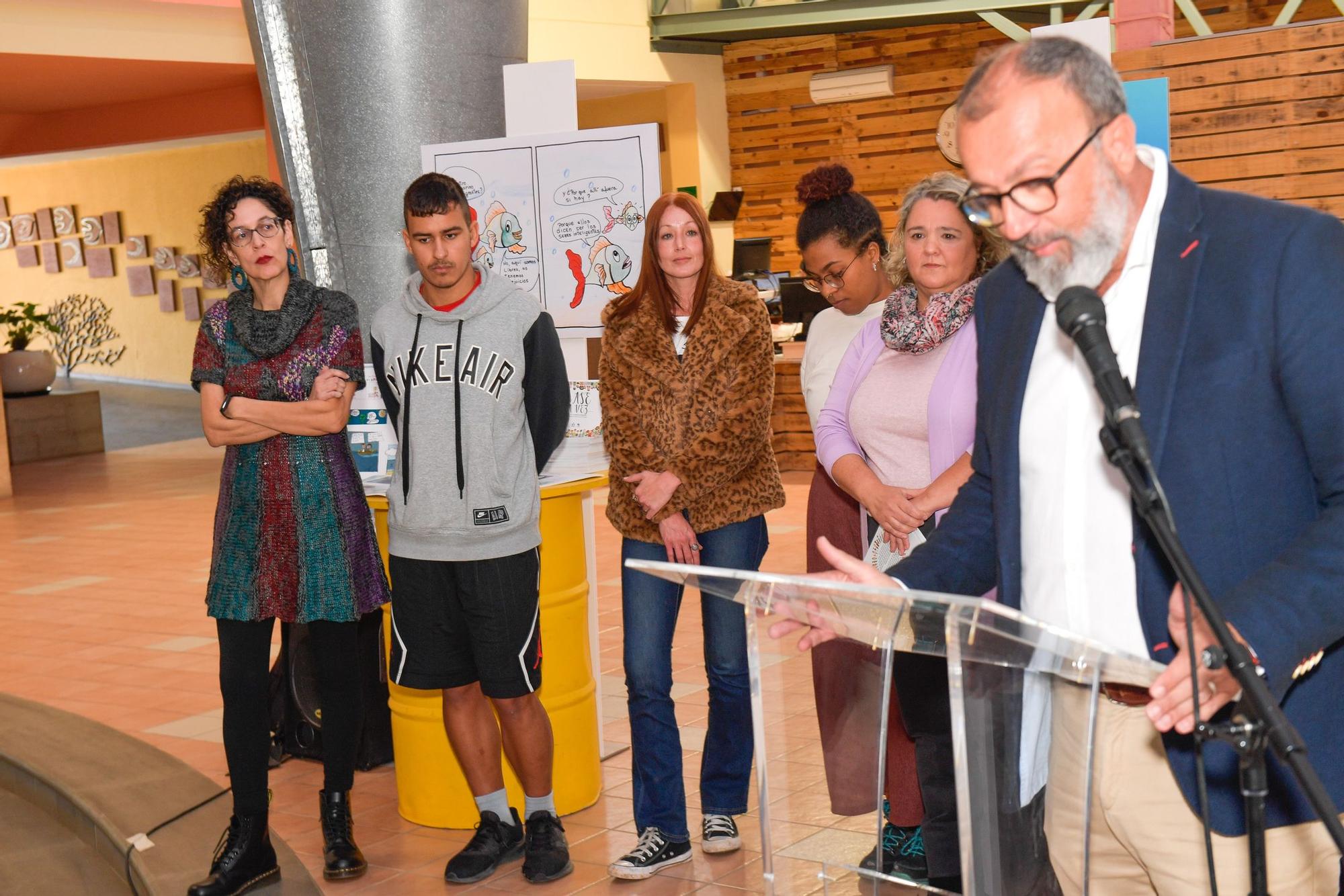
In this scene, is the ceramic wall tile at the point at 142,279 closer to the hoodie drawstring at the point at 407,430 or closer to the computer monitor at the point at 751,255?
the computer monitor at the point at 751,255

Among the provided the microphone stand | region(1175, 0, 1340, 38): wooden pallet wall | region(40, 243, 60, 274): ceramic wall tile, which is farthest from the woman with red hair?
region(40, 243, 60, 274): ceramic wall tile

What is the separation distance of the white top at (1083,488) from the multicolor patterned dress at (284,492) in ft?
7.08

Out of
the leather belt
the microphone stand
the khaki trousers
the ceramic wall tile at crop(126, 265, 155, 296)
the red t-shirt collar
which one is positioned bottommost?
the khaki trousers

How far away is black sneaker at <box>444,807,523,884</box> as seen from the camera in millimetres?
3576

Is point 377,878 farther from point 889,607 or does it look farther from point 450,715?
point 889,607

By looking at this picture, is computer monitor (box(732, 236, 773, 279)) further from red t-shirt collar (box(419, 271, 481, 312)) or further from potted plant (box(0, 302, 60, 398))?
red t-shirt collar (box(419, 271, 481, 312))

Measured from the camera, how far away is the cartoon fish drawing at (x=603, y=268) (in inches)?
163

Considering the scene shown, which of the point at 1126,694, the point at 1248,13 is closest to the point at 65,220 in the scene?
the point at 1248,13

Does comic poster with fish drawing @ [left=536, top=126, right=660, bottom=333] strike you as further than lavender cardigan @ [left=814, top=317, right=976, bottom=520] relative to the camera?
Yes

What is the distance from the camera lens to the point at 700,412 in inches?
138

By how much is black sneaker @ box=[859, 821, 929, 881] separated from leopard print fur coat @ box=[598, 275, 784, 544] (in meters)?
1.83

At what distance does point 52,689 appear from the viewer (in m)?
5.75

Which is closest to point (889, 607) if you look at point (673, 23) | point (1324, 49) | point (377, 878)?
point (377, 878)

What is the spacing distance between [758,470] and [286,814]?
1856 mm
